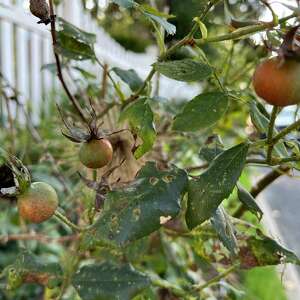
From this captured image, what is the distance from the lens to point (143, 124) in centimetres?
52

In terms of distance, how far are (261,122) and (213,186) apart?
12cm

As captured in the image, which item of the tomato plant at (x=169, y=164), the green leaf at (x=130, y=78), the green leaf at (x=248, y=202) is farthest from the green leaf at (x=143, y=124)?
the green leaf at (x=130, y=78)

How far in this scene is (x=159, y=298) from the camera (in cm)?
88

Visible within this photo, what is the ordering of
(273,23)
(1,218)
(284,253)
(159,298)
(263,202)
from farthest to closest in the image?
1. (263,202)
2. (1,218)
3. (159,298)
4. (284,253)
5. (273,23)

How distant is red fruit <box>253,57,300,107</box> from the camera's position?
0.35 meters

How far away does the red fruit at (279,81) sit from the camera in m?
0.35

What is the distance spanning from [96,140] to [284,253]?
280 mm

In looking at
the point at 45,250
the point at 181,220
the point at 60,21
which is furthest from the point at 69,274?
the point at 45,250

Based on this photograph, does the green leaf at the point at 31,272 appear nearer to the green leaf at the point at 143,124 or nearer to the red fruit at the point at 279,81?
the green leaf at the point at 143,124

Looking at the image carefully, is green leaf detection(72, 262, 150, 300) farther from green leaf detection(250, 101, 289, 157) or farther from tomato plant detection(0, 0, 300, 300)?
green leaf detection(250, 101, 289, 157)

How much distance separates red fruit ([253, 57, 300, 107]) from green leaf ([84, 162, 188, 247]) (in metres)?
0.13

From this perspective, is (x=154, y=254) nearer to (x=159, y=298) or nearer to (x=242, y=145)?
(x=159, y=298)

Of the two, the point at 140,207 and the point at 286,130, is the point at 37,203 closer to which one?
the point at 140,207

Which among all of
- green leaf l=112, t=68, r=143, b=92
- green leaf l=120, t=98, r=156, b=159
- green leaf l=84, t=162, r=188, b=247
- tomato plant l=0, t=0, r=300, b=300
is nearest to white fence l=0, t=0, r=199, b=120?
green leaf l=112, t=68, r=143, b=92
